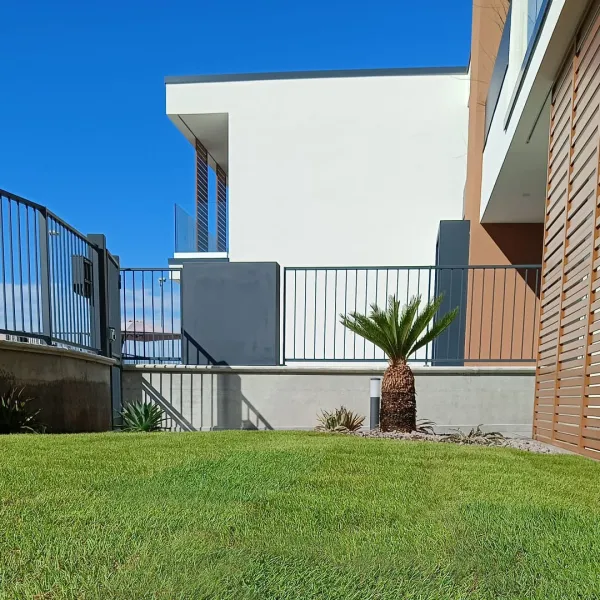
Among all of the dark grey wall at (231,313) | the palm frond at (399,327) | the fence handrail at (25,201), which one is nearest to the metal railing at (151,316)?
the dark grey wall at (231,313)

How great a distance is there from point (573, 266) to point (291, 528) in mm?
3800

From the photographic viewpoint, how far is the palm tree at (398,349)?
19.4ft

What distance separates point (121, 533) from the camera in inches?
69.8

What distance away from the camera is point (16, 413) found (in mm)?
4559

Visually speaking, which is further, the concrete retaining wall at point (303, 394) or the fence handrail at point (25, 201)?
the concrete retaining wall at point (303, 394)

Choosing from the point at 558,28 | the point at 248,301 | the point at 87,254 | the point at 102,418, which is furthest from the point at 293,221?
the point at 558,28

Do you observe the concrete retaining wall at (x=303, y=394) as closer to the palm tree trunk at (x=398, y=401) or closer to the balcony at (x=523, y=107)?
the palm tree trunk at (x=398, y=401)

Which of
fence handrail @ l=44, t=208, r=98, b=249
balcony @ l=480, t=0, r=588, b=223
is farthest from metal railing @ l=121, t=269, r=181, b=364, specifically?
balcony @ l=480, t=0, r=588, b=223

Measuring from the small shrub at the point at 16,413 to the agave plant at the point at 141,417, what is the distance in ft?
6.61

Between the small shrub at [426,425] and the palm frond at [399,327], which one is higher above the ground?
the palm frond at [399,327]

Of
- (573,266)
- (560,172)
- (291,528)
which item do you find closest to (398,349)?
(573,266)

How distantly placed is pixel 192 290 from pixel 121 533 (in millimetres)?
6386

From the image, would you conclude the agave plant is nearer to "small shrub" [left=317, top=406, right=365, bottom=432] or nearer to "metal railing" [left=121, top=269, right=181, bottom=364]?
"metal railing" [left=121, top=269, right=181, bottom=364]

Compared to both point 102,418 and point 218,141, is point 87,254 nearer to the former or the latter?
point 102,418
